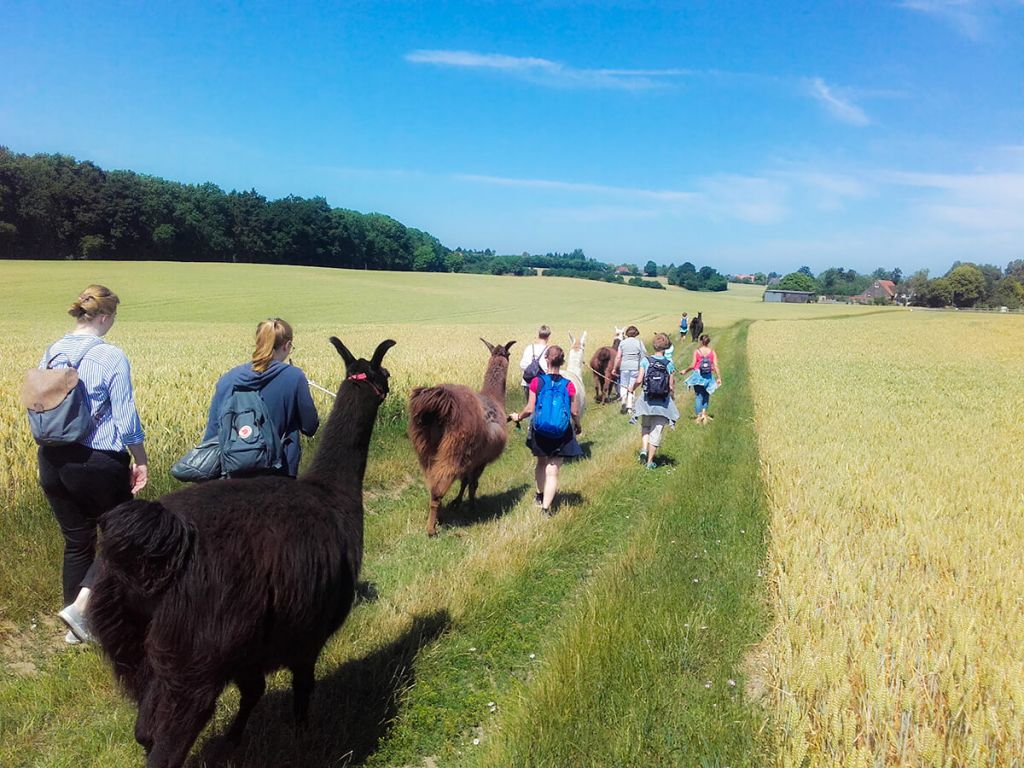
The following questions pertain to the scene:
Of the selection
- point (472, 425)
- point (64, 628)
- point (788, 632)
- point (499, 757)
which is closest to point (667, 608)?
point (788, 632)

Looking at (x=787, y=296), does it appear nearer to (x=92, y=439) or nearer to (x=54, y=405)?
(x=92, y=439)

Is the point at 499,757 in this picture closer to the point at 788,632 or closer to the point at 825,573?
the point at 788,632

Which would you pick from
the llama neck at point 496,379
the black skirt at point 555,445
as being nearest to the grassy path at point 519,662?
the black skirt at point 555,445

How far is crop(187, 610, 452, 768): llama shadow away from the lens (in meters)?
3.38

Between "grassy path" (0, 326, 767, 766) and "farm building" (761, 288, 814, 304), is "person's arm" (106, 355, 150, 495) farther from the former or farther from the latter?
"farm building" (761, 288, 814, 304)

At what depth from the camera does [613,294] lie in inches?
3029

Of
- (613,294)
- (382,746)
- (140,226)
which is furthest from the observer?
(613,294)

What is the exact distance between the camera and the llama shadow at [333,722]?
133 inches

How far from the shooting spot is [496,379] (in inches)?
338

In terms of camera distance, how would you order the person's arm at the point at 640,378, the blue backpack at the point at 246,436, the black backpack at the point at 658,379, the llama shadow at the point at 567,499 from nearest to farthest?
the blue backpack at the point at 246,436 → the llama shadow at the point at 567,499 → the black backpack at the point at 658,379 → the person's arm at the point at 640,378

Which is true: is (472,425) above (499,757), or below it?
above

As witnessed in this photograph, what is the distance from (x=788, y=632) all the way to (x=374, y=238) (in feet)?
321

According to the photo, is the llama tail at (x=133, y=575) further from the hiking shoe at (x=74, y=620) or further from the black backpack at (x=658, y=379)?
the black backpack at (x=658, y=379)

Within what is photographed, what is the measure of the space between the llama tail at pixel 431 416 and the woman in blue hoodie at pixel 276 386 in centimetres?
257
